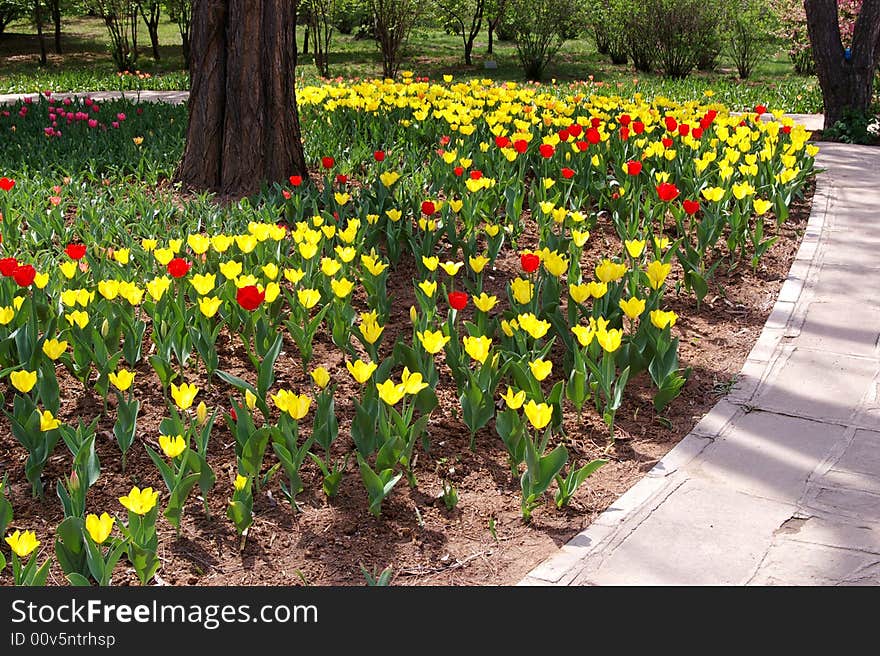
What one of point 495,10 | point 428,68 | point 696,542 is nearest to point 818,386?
point 696,542

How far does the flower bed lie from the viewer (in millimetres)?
2814

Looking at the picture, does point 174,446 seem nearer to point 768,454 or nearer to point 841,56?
point 768,454

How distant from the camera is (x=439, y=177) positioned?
19.2ft

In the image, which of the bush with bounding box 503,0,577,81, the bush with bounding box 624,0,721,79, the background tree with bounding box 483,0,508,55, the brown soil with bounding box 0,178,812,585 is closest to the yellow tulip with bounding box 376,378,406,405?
the brown soil with bounding box 0,178,812,585

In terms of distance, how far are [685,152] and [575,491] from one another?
3944 mm

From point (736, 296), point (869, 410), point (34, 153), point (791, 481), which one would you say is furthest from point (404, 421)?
point (34, 153)

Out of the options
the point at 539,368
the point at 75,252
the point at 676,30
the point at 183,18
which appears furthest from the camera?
the point at 183,18

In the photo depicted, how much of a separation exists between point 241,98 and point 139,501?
13.8 feet

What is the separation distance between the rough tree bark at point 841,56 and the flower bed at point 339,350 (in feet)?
14.0

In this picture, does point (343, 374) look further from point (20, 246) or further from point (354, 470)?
point (20, 246)

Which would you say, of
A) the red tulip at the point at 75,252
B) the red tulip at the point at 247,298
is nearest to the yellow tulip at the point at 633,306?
the red tulip at the point at 247,298

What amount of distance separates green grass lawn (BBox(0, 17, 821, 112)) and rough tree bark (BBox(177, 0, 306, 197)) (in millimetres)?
7700

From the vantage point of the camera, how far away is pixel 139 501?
92.8 inches

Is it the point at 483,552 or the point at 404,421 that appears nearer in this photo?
the point at 483,552
